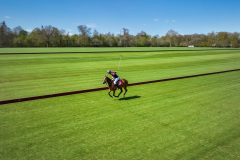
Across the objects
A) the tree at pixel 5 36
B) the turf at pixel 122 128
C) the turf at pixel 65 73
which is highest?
the tree at pixel 5 36

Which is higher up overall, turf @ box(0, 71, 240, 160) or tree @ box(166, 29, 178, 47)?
tree @ box(166, 29, 178, 47)

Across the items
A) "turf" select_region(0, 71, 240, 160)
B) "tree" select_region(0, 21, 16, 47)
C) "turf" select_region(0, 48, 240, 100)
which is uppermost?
"tree" select_region(0, 21, 16, 47)

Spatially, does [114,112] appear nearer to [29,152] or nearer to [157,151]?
[157,151]

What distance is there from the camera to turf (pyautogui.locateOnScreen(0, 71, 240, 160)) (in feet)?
22.5

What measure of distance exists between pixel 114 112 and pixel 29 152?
5.15 meters

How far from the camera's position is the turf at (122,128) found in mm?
6859

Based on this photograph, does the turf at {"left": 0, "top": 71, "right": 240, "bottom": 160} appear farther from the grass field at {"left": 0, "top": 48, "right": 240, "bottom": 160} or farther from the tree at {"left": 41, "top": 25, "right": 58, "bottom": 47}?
the tree at {"left": 41, "top": 25, "right": 58, "bottom": 47}

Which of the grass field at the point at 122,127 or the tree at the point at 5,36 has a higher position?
the tree at the point at 5,36

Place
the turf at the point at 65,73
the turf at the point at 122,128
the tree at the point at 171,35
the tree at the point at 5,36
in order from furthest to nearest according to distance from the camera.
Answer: the tree at the point at 171,35, the tree at the point at 5,36, the turf at the point at 65,73, the turf at the point at 122,128

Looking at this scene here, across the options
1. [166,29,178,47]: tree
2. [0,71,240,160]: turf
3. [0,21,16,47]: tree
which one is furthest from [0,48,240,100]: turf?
[166,29,178,47]: tree

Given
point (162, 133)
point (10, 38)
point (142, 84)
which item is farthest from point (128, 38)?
point (162, 133)

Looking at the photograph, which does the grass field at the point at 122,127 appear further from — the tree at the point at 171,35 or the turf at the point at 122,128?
the tree at the point at 171,35

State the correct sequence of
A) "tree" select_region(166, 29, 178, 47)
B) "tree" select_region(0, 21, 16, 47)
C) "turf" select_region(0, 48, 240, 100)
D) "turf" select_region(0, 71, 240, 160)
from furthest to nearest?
1. "tree" select_region(166, 29, 178, 47)
2. "tree" select_region(0, 21, 16, 47)
3. "turf" select_region(0, 48, 240, 100)
4. "turf" select_region(0, 71, 240, 160)

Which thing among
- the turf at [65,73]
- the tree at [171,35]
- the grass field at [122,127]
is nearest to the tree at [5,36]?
the turf at [65,73]
